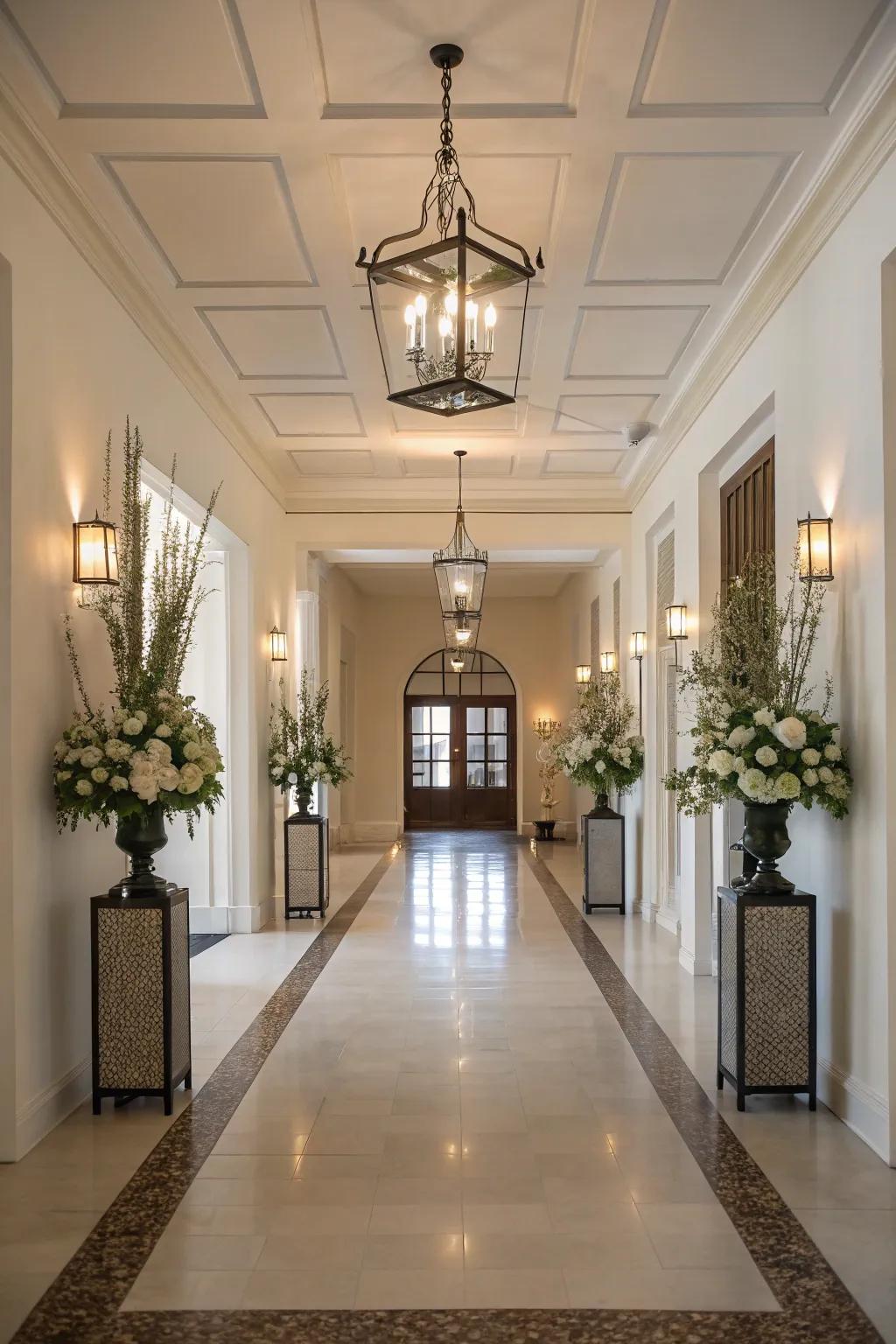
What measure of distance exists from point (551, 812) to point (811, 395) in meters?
13.7

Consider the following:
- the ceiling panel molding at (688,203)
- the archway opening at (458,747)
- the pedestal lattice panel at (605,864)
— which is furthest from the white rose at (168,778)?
the archway opening at (458,747)

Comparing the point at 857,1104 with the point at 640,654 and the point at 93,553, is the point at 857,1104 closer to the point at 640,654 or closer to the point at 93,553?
the point at 93,553

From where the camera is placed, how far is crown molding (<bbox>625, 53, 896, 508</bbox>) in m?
4.20

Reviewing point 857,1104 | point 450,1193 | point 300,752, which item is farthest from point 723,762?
point 300,752

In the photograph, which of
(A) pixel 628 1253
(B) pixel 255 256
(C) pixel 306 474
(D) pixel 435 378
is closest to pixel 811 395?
(D) pixel 435 378

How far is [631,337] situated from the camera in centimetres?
682

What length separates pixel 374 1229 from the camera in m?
3.62

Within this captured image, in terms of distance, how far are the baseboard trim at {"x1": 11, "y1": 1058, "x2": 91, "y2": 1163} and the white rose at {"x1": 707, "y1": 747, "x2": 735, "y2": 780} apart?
10.1ft

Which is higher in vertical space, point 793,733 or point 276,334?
point 276,334

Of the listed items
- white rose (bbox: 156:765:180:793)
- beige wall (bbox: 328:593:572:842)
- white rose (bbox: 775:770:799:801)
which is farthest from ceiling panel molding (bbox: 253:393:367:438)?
beige wall (bbox: 328:593:572:842)

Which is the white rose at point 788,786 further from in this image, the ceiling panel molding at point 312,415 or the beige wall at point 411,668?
the beige wall at point 411,668

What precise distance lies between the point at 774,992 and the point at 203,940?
535 centimetres

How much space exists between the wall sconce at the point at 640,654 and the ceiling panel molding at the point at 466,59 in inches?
247

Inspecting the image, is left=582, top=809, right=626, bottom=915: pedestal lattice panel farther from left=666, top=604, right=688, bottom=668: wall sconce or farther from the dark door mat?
the dark door mat
